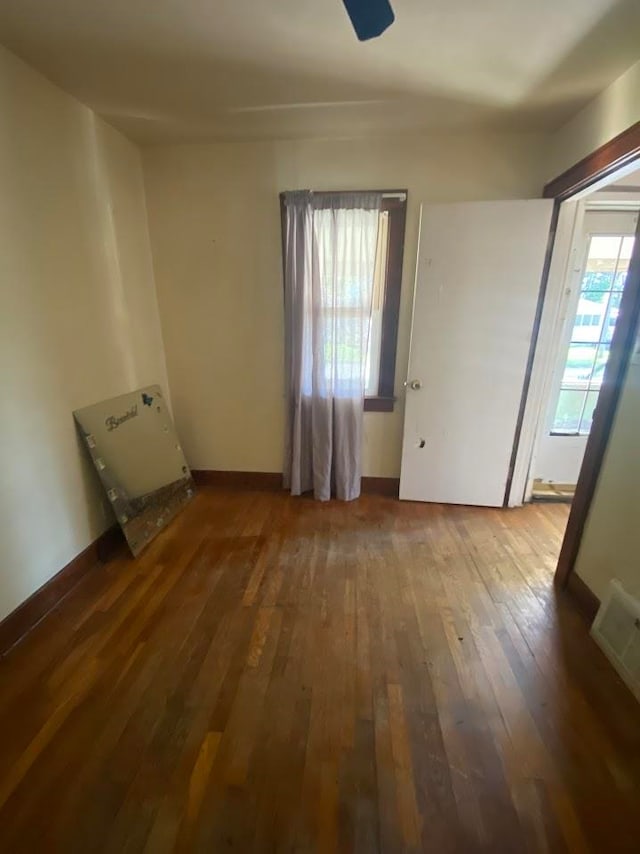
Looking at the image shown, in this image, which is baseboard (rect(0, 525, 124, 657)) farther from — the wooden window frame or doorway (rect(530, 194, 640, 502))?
doorway (rect(530, 194, 640, 502))

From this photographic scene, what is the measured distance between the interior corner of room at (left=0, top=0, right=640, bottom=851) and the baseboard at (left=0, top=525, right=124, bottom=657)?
18 millimetres

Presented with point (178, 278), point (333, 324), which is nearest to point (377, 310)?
point (333, 324)

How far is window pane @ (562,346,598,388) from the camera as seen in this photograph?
8.73ft

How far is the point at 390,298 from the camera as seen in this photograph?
8.18ft

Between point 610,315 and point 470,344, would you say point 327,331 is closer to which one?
point 470,344

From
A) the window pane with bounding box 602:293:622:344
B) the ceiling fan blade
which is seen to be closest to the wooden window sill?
the window pane with bounding box 602:293:622:344

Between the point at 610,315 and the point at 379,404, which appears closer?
the point at 610,315

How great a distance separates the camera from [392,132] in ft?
7.12

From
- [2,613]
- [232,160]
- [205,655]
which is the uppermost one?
[232,160]

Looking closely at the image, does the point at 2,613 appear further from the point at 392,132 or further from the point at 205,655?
the point at 392,132

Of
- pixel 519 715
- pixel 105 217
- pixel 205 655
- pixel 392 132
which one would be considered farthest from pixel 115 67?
pixel 519 715

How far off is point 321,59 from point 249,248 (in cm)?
114

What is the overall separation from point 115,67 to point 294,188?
1.06 m

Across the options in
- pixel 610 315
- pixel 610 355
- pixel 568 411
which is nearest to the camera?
pixel 610 355
